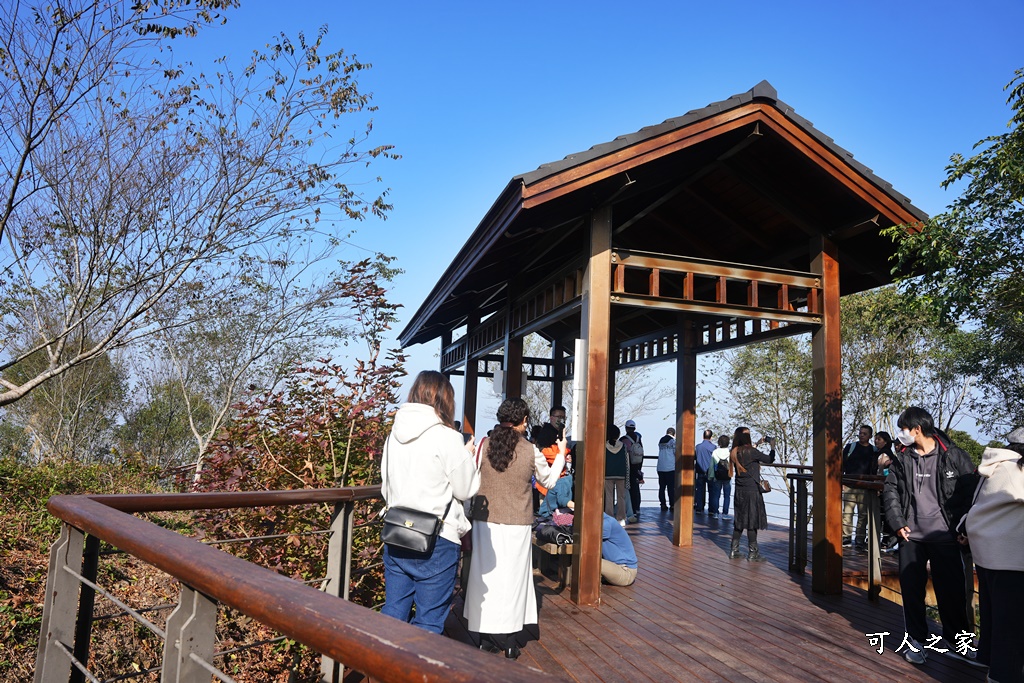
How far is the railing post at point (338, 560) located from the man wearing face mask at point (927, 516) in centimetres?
370

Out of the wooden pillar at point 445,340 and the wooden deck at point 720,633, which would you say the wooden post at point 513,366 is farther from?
the wooden pillar at point 445,340

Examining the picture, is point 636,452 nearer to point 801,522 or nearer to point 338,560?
point 801,522

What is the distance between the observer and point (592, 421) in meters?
6.21

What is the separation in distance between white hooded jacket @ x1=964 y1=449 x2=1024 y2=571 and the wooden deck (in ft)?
3.06

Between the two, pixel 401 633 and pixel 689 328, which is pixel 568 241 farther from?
pixel 401 633

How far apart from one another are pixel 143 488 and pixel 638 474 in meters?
8.32

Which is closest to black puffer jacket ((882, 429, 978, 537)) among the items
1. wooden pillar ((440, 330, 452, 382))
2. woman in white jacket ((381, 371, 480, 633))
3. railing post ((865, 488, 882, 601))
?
railing post ((865, 488, 882, 601))

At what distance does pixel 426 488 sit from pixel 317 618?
2.34m

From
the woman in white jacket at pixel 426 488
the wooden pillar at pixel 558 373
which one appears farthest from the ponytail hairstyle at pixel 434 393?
the wooden pillar at pixel 558 373

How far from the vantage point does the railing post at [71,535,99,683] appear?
Answer: 2.44 meters

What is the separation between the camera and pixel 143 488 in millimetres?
11594

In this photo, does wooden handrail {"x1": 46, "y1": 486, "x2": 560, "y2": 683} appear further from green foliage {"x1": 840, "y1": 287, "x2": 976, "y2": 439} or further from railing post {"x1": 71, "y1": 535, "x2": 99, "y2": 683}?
green foliage {"x1": 840, "y1": 287, "x2": 976, "y2": 439}

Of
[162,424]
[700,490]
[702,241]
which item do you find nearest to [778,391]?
[700,490]

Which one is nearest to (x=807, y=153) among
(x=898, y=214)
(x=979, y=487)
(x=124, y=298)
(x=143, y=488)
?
→ (x=898, y=214)
